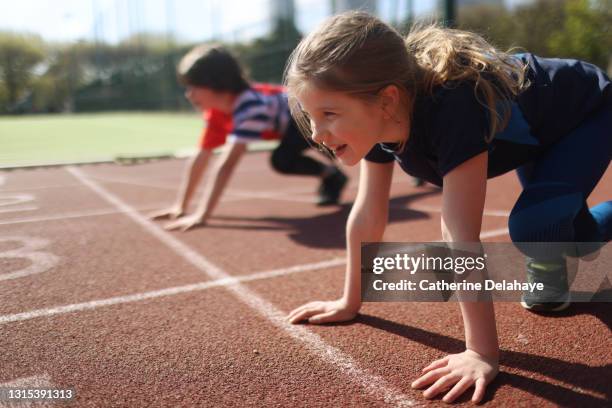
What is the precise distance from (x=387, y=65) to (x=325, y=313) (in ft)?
3.18

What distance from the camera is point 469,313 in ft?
5.06

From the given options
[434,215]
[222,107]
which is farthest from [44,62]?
[434,215]

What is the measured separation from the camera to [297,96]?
1.66 meters

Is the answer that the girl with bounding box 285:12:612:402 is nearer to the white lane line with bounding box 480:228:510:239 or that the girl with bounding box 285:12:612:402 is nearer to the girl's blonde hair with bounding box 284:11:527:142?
the girl's blonde hair with bounding box 284:11:527:142

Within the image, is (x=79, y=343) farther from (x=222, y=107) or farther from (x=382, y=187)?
(x=222, y=107)

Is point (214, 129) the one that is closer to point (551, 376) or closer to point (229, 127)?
point (229, 127)

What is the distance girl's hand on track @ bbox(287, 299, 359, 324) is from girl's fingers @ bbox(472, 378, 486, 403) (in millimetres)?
652

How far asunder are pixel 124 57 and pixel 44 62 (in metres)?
12.2

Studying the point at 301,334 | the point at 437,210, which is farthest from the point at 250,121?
the point at 301,334

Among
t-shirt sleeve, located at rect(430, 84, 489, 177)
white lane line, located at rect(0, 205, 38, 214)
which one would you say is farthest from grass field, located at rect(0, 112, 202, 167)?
t-shirt sleeve, located at rect(430, 84, 489, 177)

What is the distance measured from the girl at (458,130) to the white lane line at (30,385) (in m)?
0.89

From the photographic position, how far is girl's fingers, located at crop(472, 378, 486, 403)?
57.3 inches

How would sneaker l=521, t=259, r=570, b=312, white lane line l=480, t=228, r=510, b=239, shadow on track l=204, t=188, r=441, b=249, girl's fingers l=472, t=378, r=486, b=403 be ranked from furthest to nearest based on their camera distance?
shadow on track l=204, t=188, r=441, b=249 < white lane line l=480, t=228, r=510, b=239 < sneaker l=521, t=259, r=570, b=312 < girl's fingers l=472, t=378, r=486, b=403

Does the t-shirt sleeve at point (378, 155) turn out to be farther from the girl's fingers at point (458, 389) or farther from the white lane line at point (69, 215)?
the white lane line at point (69, 215)
